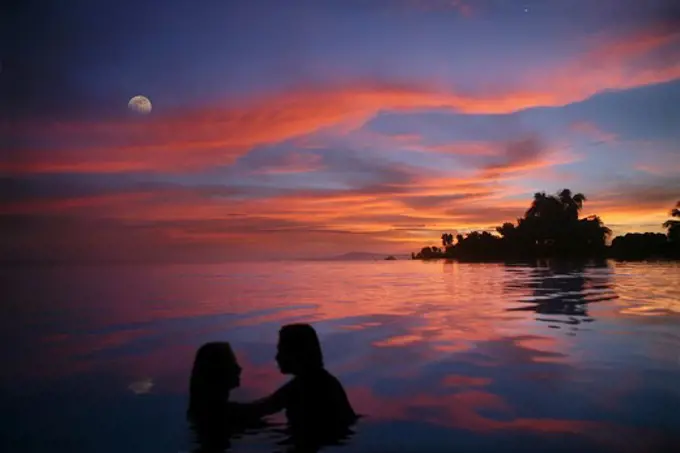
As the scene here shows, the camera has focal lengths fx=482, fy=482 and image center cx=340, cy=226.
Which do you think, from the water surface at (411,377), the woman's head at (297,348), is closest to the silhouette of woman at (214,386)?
the woman's head at (297,348)

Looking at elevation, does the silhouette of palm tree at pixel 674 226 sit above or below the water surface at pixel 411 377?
above

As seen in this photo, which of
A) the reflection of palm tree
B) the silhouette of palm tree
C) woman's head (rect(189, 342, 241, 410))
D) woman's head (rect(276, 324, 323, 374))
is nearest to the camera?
woman's head (rect(189, 342, 241, 410))

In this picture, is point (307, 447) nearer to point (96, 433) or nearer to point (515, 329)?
point (96, 433)

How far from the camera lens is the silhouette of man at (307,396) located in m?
5.68

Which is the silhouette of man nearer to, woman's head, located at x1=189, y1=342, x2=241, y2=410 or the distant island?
woman's head, located at x1=189, y1=342, x2=241, y2=410

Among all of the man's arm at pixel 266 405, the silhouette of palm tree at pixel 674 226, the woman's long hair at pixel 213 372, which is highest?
the silhouette of palm tree at pixel 674 226

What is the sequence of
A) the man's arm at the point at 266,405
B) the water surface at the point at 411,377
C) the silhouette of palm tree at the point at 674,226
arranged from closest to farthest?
the man's arm at the point at 266,405 < the water surface at the point at 411,377 < the silhouette of palm tree at the point at 674,226

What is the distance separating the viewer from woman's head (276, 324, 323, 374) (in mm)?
5656

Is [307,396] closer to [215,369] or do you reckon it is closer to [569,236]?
[215,369]

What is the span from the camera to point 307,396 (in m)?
6.07

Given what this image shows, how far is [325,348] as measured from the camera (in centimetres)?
1583

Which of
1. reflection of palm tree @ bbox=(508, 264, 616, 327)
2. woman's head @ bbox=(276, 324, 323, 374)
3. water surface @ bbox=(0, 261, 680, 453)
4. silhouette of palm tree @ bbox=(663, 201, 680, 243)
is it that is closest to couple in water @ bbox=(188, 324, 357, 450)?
woman's head @ bbox=(276, 324, 323, 374)

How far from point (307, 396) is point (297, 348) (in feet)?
2.69

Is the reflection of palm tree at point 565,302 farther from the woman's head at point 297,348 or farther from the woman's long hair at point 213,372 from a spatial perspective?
the woman's long hair at point 213,372
